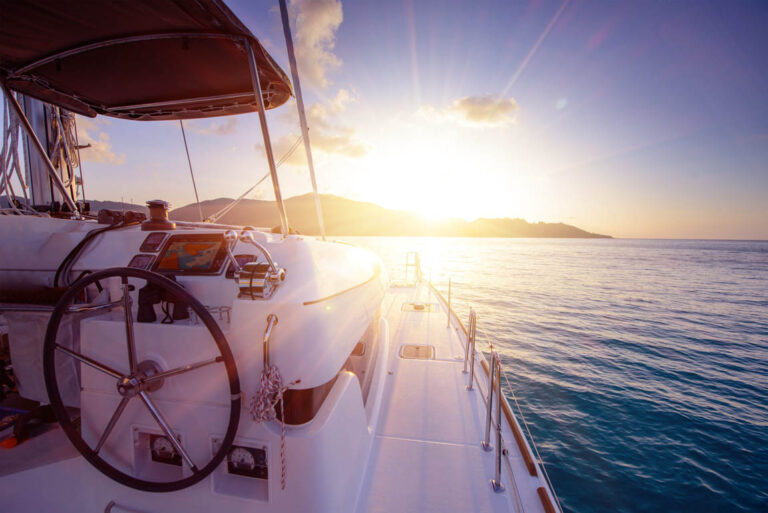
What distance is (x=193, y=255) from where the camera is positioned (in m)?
1.99

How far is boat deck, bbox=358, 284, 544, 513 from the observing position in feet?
7.44

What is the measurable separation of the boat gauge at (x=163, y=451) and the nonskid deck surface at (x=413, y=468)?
0.18 metres

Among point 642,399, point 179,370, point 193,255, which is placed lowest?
point 642,399

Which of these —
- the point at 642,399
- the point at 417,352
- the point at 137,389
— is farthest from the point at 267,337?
the point at 642,399

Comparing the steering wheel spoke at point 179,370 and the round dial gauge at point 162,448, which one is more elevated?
the steering wheel spoke at point 179,370

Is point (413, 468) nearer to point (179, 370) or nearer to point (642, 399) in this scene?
point (179, 370)

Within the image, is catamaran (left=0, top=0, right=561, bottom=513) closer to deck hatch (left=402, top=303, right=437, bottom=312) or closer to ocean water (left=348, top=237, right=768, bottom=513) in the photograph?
ocean water (left=348, top=237, right=768, bottom=513)

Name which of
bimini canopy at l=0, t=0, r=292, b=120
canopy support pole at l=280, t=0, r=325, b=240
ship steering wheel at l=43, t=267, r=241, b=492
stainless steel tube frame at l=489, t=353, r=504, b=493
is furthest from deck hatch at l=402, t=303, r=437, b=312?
ship steering wheel at l=43, t=267, r=241, b=492

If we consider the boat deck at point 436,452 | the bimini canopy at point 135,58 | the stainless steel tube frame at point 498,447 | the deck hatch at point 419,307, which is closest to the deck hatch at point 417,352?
the boat deck at point 436,452

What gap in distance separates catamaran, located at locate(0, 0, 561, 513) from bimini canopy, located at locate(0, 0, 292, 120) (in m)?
0.02

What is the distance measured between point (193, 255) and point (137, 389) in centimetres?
83

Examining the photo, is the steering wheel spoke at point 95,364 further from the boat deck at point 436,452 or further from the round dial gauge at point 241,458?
the boat deck at point 436,452

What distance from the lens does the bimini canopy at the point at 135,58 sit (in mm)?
2273

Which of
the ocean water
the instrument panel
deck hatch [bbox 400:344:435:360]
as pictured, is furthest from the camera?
deck hatch [bbox 400:344:435:360]
